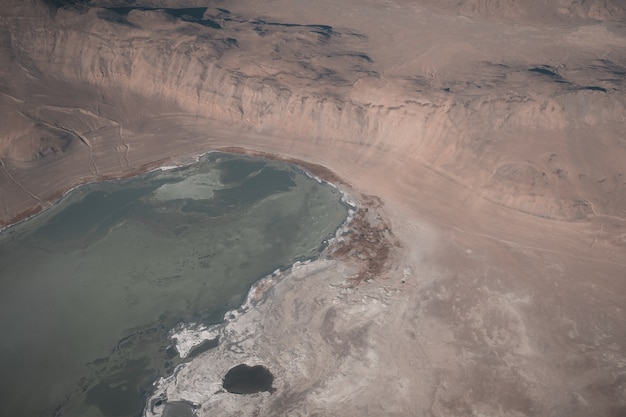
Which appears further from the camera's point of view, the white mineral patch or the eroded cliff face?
the eroded cliff face

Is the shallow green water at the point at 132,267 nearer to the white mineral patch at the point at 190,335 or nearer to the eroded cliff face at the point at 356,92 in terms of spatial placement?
the white mineral patch at the point at 190,335

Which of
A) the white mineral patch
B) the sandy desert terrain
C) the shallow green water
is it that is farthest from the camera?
the white mineral patch

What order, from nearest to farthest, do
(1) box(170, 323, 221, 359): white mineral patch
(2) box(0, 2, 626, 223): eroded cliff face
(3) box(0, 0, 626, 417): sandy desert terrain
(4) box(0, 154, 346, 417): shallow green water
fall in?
(3) box(0, 0, 626, 417): sandy desert terrain → (4) box(0, 154, 346, 417): shallow green water → (1) box(170, 323, 221, 359): white mineral patch → (2) box(0, 2, 626, 223): eroded cliff face

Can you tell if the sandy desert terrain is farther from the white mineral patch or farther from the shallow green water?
the shallow green water

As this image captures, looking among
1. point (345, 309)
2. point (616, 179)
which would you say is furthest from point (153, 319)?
point (616, 179)

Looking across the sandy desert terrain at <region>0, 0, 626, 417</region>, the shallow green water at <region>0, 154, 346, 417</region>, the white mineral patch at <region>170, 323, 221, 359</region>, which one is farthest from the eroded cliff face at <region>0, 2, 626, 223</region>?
the white mineral patch at <region>170, 323, 221, 359</region>

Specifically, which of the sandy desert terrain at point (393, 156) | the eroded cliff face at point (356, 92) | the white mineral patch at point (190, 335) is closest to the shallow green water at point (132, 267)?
the white mineral patch at point (190, 335)
